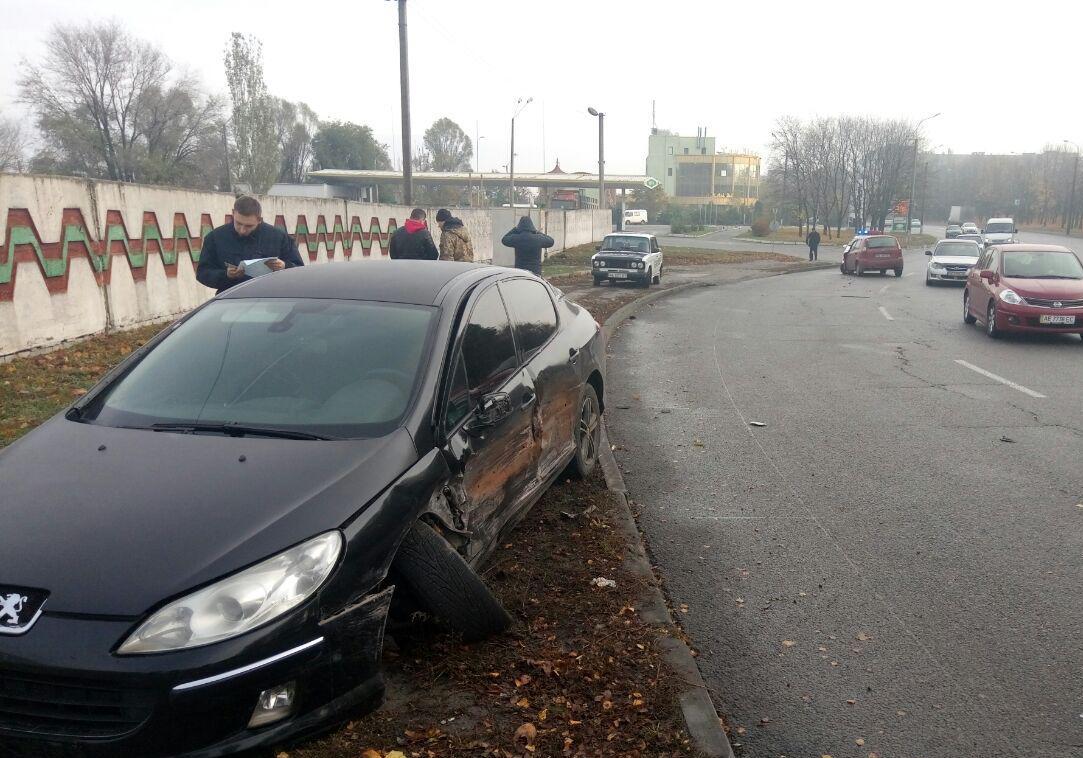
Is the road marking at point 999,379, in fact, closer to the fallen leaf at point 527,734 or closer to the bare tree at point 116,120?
the fallen leaf at point 527,734

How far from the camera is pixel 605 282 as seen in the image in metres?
Answer: 27.2

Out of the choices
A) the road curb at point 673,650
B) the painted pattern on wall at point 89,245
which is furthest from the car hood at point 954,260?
the road curb at point 673,650

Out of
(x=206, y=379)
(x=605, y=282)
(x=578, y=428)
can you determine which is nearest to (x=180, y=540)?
(x=206, y=379)

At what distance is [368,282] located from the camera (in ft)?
15.6

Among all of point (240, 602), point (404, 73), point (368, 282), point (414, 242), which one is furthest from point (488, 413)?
point (404, 73)

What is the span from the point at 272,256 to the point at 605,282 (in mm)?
20026

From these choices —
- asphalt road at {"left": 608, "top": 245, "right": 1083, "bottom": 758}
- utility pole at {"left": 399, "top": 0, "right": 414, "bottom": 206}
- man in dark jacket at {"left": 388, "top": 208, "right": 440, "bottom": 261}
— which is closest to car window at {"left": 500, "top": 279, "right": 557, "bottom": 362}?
asphalt road at {"left": 608, "top": 245, "right": 1083, "bottom": 758}

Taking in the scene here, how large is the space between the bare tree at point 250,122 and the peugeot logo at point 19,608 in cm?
7158

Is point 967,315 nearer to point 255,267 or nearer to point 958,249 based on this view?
point 958,249

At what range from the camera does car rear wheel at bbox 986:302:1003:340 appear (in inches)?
597

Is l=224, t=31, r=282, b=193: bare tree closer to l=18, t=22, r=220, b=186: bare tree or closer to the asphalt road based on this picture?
l=18, t=22, r=220, b=186: bare tree

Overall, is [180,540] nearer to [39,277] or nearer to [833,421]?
[833,421]

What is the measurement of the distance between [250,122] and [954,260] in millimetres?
56590

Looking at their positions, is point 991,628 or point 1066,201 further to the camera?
point 1066,201
